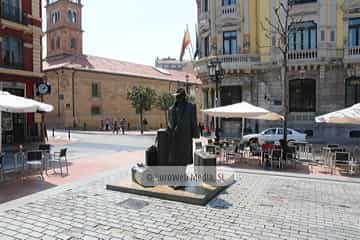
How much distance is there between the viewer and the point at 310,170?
10406mm

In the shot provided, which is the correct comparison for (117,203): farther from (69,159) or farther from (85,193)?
(69,159)

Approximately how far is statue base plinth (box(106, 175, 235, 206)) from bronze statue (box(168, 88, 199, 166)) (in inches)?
28.1

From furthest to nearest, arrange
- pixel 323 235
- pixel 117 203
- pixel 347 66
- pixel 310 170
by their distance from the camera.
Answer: pixel 347 66
pixel 310 170
pixel 117 203
pixel 323 235

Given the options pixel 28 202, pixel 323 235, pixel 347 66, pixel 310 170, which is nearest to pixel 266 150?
pixel 310 170

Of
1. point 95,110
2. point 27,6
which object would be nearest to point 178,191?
point 27,6

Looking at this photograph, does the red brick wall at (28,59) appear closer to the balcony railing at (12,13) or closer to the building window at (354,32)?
the balcony railing at (12,13)

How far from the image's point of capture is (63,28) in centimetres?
4462

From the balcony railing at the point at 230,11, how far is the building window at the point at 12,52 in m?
15.4

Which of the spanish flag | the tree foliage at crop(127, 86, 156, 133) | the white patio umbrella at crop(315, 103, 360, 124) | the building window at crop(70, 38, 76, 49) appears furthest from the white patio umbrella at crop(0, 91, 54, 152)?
→ the building window at crop(70, 38, 76, 49)

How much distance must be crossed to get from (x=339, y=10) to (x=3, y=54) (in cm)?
2329

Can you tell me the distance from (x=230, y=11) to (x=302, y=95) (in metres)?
8.85

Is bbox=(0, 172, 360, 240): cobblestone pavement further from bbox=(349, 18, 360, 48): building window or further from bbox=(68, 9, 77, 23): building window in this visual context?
bbox=(68, 9, 77, 23): building window

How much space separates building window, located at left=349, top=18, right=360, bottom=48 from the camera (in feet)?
66.0

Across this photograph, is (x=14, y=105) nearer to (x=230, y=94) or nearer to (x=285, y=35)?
(x=285, y=35)
